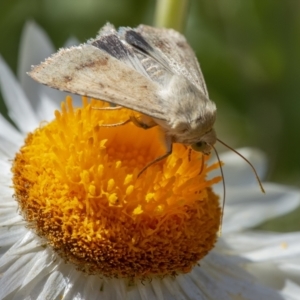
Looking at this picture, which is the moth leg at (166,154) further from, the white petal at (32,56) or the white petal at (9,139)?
the white petal at (32,56)

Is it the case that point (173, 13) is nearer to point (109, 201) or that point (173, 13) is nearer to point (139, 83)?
point (139, 83)

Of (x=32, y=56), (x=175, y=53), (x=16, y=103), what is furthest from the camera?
(x=32, y=56)

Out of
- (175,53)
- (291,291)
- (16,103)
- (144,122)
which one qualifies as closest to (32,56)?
(16,103)

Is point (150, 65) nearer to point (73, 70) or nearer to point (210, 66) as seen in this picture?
point (73, 70)

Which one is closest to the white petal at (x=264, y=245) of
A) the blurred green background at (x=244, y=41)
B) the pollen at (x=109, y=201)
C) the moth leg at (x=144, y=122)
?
the pollen at (x=109, y=201)

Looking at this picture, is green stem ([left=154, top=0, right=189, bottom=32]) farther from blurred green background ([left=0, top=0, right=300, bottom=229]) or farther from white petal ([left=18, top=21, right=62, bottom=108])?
blurred green background ([left=0, top=0, right=300, bottom=229])

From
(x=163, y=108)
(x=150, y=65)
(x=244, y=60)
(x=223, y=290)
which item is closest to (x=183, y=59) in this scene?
(x=150, y=65)

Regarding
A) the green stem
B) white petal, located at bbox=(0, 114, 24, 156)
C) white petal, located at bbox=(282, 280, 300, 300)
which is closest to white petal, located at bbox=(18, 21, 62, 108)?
white petal, located at bbox=(0, 114, 24, 156)
